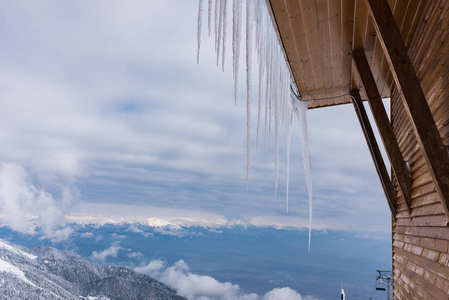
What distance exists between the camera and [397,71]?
1.86 m

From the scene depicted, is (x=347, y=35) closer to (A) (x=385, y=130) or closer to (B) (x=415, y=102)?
(A) (x=385, y=130)

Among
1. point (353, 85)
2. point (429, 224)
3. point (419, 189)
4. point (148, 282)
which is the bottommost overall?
point (148, 282)

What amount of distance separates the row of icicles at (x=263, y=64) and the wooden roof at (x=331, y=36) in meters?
0.14

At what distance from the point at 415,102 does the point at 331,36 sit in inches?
42.9

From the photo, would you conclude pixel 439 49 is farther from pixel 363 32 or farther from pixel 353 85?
pixel 353 85

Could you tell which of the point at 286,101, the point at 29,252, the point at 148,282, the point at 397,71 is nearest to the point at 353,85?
the point at 286,101

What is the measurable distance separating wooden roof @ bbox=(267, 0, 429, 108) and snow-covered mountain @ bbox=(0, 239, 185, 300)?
5037 inches

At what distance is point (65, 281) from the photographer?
13250 cm

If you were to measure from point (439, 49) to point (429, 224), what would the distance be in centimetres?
116

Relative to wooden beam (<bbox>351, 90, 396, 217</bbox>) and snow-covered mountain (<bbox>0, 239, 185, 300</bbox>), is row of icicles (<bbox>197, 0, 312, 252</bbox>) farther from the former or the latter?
snow-covered mountain (<bbox>0, 239, 185, 300</bbox>)

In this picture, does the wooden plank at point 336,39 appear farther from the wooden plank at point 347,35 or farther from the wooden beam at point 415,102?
the wooden beam at point 415,102

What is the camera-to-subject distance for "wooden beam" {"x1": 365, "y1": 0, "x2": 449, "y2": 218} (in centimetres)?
171

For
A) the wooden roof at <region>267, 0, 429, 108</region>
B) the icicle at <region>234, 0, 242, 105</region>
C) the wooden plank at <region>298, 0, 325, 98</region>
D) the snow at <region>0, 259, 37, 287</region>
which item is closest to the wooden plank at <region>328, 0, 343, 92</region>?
the wooden roof at <region>267, 0, 429, 108</region>

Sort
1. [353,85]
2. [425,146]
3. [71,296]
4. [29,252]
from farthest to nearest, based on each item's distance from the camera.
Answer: [29,252]
[71,296]
[353,85]
[425,146]
